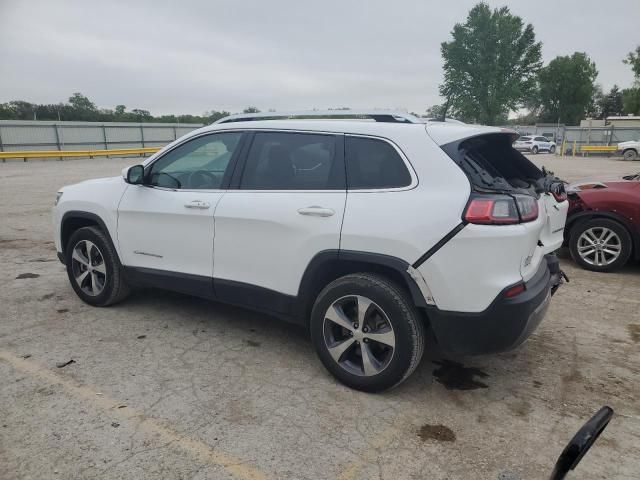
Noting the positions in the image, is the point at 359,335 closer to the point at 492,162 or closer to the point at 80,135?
the point at 492,162

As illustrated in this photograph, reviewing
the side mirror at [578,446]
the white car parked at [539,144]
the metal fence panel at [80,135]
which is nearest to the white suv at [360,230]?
the side mirror at [578,446]

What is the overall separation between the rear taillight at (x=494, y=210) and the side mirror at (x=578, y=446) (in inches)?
50.8

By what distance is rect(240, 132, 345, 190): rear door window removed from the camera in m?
3.24

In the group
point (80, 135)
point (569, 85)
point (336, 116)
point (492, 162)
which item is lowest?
point (80, 135)

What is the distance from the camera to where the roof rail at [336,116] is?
3232 millimetres

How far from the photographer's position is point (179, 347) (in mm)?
3758

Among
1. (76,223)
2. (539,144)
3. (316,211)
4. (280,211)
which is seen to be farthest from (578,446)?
(539,144)

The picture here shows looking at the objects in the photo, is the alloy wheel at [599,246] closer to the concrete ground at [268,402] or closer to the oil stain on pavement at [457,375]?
the concrete ground at [268,402]

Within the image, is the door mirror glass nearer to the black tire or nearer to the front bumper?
the front bumper

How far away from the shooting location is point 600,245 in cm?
582

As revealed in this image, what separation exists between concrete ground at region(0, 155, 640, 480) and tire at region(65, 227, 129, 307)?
5.6 inches

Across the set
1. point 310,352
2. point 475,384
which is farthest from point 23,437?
point 475,384

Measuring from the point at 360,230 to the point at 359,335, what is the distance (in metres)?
0.66

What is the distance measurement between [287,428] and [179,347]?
4.47 feet
